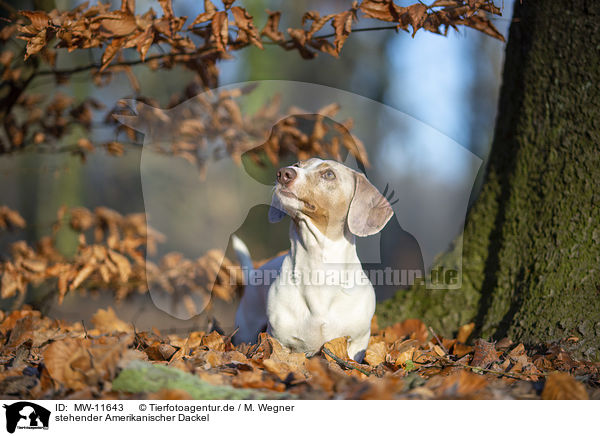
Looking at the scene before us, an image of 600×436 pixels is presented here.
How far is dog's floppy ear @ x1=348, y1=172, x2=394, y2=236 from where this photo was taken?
8.41 ft

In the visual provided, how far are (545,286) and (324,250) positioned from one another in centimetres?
136

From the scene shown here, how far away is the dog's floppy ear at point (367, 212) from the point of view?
8.41ft

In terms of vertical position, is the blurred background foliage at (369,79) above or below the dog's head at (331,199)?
above

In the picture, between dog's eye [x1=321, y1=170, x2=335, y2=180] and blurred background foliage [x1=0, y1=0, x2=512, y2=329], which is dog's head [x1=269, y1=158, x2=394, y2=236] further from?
blurred background foliage [x1=0, y1=0, x2=512, y2=329]

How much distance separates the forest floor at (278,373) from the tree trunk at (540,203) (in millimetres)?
304

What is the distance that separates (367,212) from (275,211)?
0.60 meters

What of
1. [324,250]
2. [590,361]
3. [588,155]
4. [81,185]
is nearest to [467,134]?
[588,155]

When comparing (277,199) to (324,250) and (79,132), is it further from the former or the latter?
(79,132)

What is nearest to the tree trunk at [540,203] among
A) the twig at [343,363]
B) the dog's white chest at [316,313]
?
the dog's white chest at [316,313]

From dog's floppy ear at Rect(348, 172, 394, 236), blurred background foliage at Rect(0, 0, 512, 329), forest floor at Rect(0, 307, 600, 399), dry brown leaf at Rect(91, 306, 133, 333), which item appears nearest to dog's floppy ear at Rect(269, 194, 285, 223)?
blurred background foliage at Rect(0, 0, 512, 329)

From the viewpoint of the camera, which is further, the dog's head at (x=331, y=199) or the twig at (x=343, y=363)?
the dog's head at (x=331, y=199)

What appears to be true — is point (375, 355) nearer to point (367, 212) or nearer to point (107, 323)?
point (367, 212)
